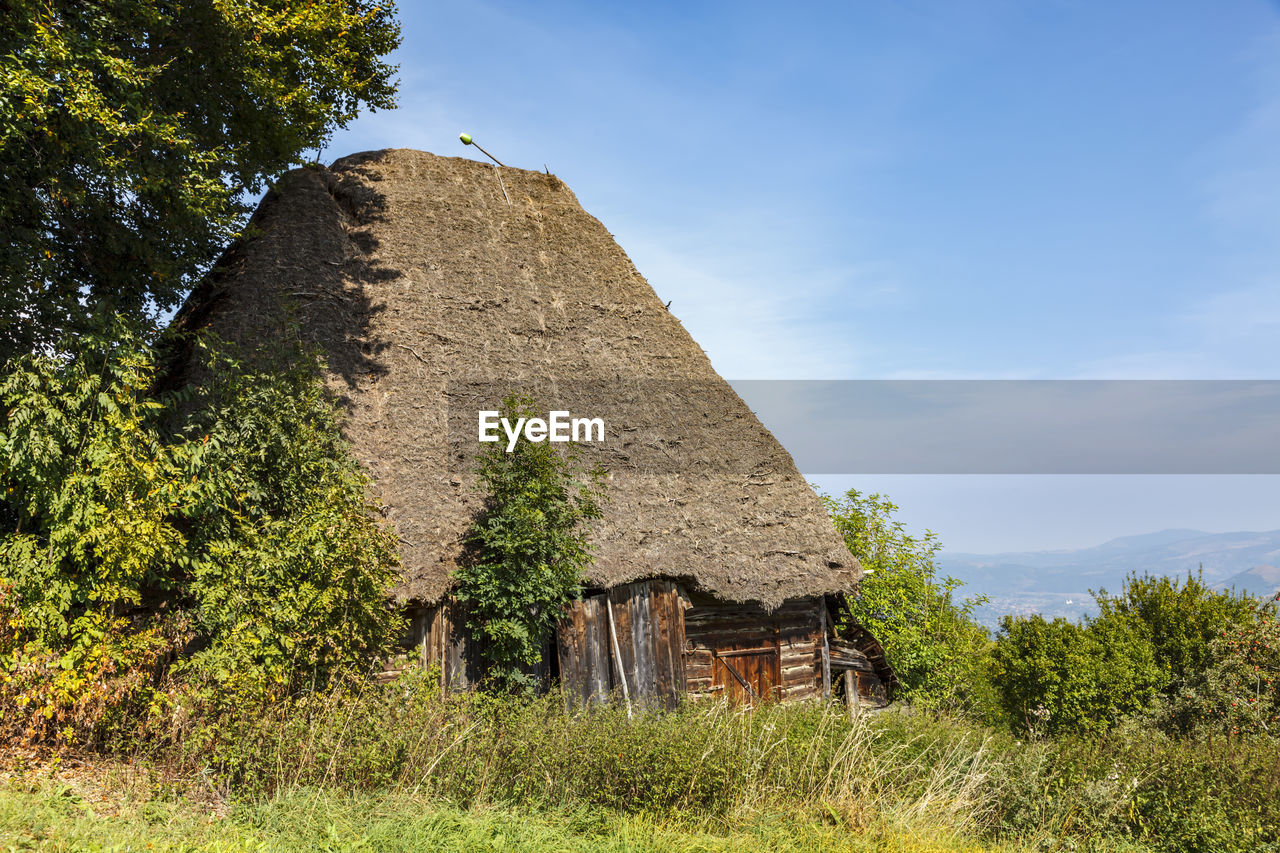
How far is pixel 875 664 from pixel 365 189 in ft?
43.8

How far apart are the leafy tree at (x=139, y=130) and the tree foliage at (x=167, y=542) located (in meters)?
1.22

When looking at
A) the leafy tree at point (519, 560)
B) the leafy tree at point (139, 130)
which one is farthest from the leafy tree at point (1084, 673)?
the leafy tree at point (139, 130)

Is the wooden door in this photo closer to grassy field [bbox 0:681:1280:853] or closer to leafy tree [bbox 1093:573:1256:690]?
grassy field [bbox 0:681:1280:853]

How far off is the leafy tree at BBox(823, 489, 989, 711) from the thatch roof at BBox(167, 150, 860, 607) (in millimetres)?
7731

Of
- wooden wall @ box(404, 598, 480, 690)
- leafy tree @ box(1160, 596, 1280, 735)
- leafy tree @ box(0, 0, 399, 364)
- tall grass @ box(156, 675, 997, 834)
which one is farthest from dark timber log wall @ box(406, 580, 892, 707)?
leafy tree @ box(1160, 596, 1280, 735)

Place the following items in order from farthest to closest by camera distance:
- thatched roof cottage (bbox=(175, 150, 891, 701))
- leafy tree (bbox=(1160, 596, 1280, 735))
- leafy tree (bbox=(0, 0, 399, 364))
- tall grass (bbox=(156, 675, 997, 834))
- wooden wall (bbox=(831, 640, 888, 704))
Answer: leafy tree (bbox=(1160, 596, 1280, 735)) < wooden wall (bbox=(831, 640, 888, 704)) < thatched roof cottage (bbox=(175, 150, 891, 701)) < leafy tree (bbox=(0, 0, 399, 364)) < tall grass (bbox=(156, 675, 997, 834))

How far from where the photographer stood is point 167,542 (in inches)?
290

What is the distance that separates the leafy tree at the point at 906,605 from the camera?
1947cm

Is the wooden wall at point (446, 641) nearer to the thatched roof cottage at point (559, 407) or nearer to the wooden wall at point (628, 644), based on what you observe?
the thatched roof cottage at point (559, 407)

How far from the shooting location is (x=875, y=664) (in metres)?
14.3

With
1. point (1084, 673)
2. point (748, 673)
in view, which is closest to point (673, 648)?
point (748, 673)

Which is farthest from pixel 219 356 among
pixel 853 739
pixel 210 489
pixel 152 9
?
pixel 853 739

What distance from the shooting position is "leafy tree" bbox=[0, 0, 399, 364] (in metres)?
7.36

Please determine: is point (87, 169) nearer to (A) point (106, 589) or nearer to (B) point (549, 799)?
(A) point (106, 589)
